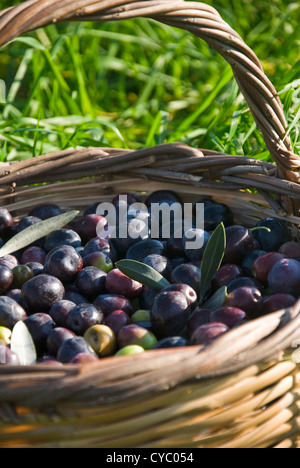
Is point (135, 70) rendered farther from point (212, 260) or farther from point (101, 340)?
point (101, 340)

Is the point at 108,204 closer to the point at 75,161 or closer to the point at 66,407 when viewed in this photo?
the point at 75,161

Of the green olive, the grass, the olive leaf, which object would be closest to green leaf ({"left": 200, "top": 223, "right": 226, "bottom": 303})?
the green olive

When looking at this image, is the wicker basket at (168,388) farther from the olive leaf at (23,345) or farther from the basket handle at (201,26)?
the olive leaf at (23,345)

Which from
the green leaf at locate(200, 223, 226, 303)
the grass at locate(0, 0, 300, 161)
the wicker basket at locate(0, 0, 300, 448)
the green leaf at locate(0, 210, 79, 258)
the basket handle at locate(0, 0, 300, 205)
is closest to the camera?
the wicker basket at locate(0, 0, 300, 448)

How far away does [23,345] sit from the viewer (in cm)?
96

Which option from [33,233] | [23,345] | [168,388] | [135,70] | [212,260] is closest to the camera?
[168,388]

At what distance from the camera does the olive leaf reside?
95 centimetres

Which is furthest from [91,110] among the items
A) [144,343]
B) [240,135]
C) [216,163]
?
[144,343]

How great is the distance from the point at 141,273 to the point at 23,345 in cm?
26

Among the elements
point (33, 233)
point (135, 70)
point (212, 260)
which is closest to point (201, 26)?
point (212, 260)

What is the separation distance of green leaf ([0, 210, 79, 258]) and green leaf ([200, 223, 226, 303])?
1.14ft

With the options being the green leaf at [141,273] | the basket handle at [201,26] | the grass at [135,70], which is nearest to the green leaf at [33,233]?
the green leaf at [141,273]

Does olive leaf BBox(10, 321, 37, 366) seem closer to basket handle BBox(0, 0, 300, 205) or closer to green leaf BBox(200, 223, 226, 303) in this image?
green leaf BBox(200, 223, 226, 303)

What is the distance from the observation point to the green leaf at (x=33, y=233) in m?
1.25
